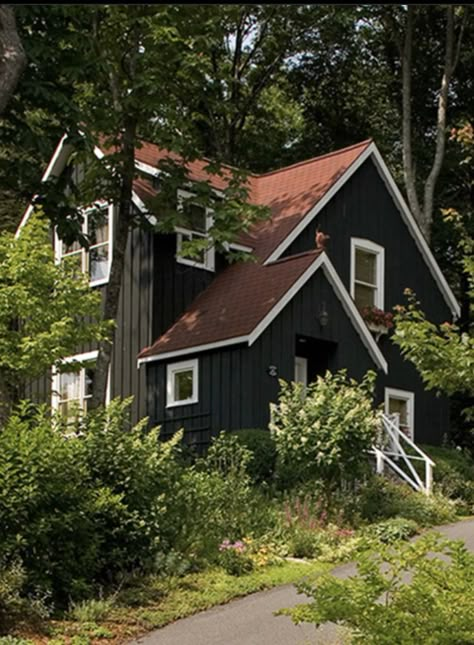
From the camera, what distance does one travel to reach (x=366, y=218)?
867 inches

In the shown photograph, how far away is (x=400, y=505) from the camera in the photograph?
47.8 feet

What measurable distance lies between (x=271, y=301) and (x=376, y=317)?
4003mm

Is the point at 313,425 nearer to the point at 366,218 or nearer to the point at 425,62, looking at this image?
the point at 366,218

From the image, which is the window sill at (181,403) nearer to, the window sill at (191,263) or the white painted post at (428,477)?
the window sill at (191,263)

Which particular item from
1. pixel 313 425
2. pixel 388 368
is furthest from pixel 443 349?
pixel 388 368

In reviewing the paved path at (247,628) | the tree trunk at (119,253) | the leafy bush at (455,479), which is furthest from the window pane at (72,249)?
the paved path at (247,628)

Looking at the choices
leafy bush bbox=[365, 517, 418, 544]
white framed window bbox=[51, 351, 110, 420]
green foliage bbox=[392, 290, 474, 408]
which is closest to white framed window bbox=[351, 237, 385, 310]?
white framed window bbox=[51, 351, 110, 420]

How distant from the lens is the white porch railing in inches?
644

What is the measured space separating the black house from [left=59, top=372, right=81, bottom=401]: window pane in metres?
0.04

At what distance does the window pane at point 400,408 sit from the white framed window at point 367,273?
2075 millimetres

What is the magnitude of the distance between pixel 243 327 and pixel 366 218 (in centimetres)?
580

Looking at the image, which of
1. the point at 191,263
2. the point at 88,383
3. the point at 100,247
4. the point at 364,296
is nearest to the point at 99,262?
the point at 100,247

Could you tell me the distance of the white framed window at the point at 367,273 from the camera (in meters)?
21.6

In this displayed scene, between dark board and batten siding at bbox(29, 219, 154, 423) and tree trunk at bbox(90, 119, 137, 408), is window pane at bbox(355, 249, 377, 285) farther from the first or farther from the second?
tree trunk at bbox(90, 119, 137, 408)
